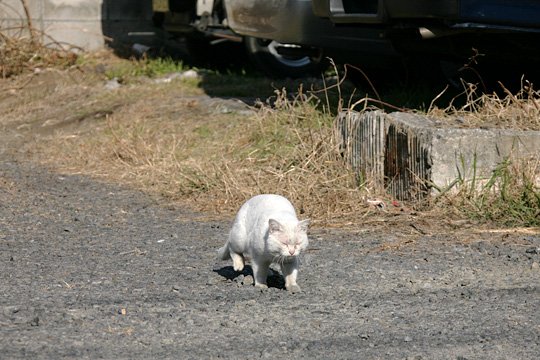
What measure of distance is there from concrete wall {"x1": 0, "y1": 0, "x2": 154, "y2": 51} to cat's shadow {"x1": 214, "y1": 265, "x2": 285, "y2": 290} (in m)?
9.46

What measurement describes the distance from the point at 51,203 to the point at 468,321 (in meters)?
3.60

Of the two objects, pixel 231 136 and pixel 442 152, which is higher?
pixel 442 152

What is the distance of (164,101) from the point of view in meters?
10.7

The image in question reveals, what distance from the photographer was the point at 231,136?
8.28 meters

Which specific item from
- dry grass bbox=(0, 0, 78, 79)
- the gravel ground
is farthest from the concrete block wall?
dry grass bbox=(0, 0, 78, 79)

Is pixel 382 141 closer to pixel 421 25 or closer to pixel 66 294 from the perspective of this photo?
pixel 421 25

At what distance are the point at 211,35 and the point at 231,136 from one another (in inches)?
166

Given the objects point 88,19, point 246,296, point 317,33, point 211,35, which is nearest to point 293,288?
point 246,296

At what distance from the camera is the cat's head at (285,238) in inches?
171

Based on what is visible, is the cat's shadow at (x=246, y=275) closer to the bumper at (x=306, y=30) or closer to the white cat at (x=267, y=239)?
the white cat at (x=267, y=239)

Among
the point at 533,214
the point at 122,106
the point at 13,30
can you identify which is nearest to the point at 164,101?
the point at 122,106

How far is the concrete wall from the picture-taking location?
46.4 ft

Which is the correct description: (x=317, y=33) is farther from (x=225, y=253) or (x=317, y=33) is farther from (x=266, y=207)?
(x=266, y=207)

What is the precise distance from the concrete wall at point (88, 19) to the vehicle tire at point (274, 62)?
342 centimetres
